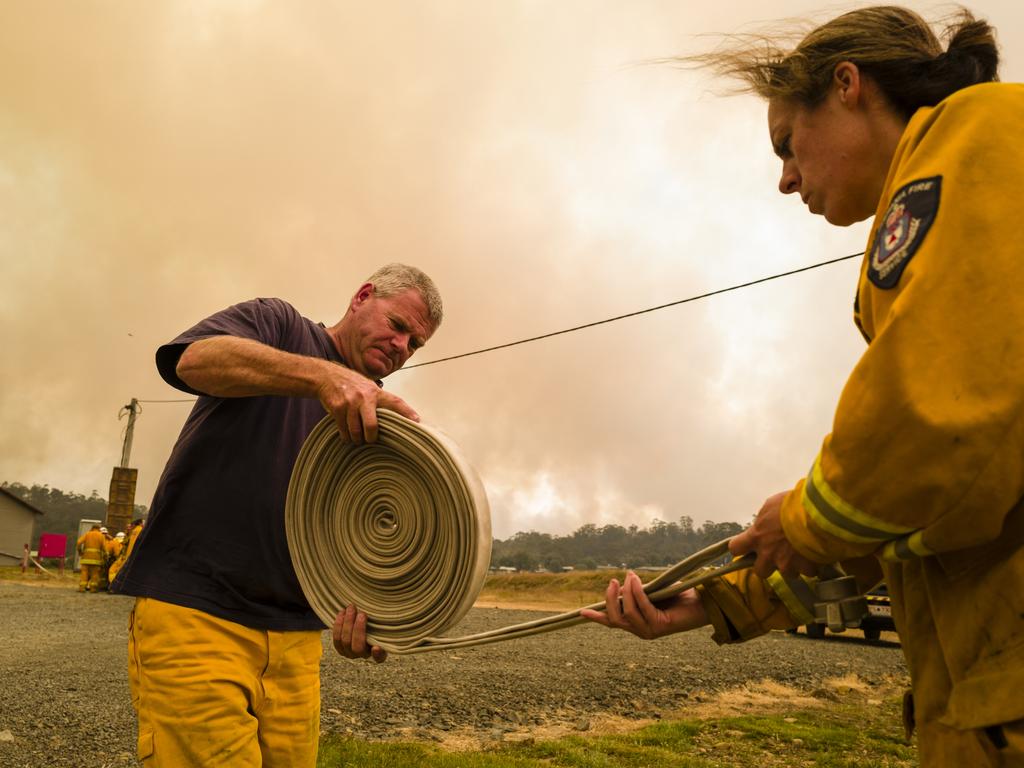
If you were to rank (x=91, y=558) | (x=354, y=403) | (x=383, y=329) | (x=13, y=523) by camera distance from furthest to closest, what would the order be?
(x=13, y=523) → (x=91, y=558) → (x=383, y=329) → (x=354, y=403)

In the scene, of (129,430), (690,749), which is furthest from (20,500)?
(690,749)

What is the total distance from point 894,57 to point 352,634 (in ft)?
7.55

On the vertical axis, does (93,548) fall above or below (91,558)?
above

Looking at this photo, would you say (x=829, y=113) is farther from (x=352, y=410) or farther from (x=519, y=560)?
(x=519, y=560)

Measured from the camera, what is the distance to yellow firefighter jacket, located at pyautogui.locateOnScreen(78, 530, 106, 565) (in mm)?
24567

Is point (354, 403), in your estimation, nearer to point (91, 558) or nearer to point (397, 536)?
point (397, 536)

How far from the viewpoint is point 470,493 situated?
257cm

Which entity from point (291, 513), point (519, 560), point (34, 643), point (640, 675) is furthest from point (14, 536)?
point (291, 513)

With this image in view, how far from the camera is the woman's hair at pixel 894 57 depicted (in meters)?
1.86

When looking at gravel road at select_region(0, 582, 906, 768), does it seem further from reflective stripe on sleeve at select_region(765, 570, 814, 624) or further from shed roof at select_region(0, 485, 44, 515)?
shed roof at select_region(0, 485, 44, 515)

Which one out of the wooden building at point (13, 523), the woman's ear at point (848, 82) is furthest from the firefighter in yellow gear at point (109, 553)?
the wooden building at point (13, 523)

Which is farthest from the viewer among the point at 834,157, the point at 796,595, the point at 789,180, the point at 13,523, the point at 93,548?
the point at 13,523

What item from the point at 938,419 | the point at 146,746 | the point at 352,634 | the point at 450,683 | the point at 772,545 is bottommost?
the point at 450,683

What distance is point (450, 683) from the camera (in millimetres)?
9453
